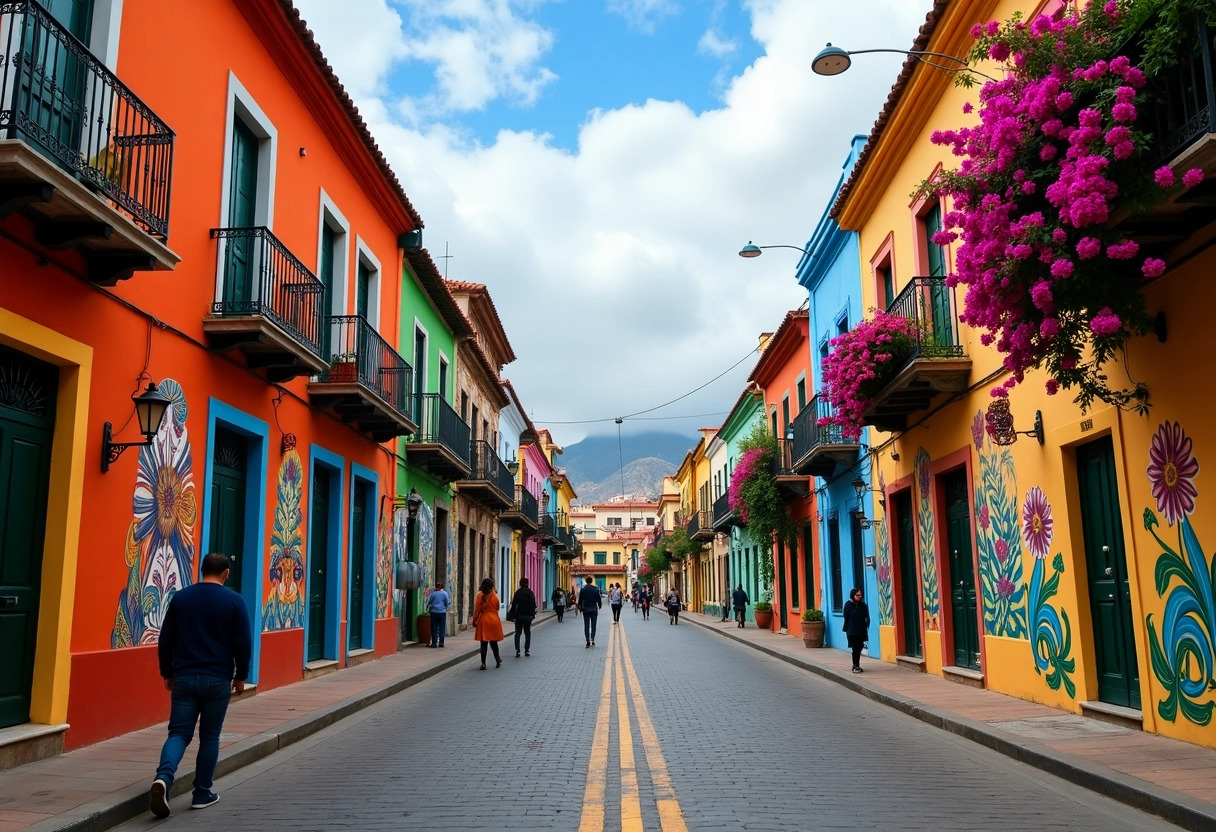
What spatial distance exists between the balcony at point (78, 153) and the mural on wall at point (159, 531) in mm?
1877

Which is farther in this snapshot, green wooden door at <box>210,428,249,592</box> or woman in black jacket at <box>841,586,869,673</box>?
woman in black jacket at <box>841,586,869,673</box>

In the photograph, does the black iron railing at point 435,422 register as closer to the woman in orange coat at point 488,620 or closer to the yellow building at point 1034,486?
the woman in orange coat at point 488,620

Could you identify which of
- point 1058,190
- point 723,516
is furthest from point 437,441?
point 723,516

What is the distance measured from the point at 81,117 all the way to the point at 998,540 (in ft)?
35.0

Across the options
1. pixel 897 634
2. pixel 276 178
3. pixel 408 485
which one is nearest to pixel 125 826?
pixel 276 178

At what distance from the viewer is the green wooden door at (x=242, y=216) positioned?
11.2m

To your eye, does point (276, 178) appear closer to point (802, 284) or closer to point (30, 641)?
point (30, 641)

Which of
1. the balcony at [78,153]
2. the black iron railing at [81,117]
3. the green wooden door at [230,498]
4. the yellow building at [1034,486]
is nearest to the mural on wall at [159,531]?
the green wooden door at [230,498]

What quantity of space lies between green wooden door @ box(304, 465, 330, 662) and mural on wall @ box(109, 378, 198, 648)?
4241 mm

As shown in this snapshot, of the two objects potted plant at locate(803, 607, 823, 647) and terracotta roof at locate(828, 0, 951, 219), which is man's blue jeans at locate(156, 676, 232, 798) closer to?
terracotta roof at locate(828, 0, 951, 219)

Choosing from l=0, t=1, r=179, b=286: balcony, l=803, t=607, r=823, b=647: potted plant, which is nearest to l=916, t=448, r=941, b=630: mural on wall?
l=803, t=607, r=823, b=647: potted plant

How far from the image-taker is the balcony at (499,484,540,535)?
35.7 metres

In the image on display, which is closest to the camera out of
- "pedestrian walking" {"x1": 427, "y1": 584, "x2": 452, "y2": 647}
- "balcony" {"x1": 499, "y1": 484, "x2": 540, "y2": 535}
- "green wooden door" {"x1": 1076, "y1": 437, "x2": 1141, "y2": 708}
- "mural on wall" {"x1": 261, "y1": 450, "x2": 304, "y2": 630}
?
"green wooden door" {"x1": 1076, "y1": 437, "x2": 1141, "y2": 708}

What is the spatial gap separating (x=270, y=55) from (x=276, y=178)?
1598mm
